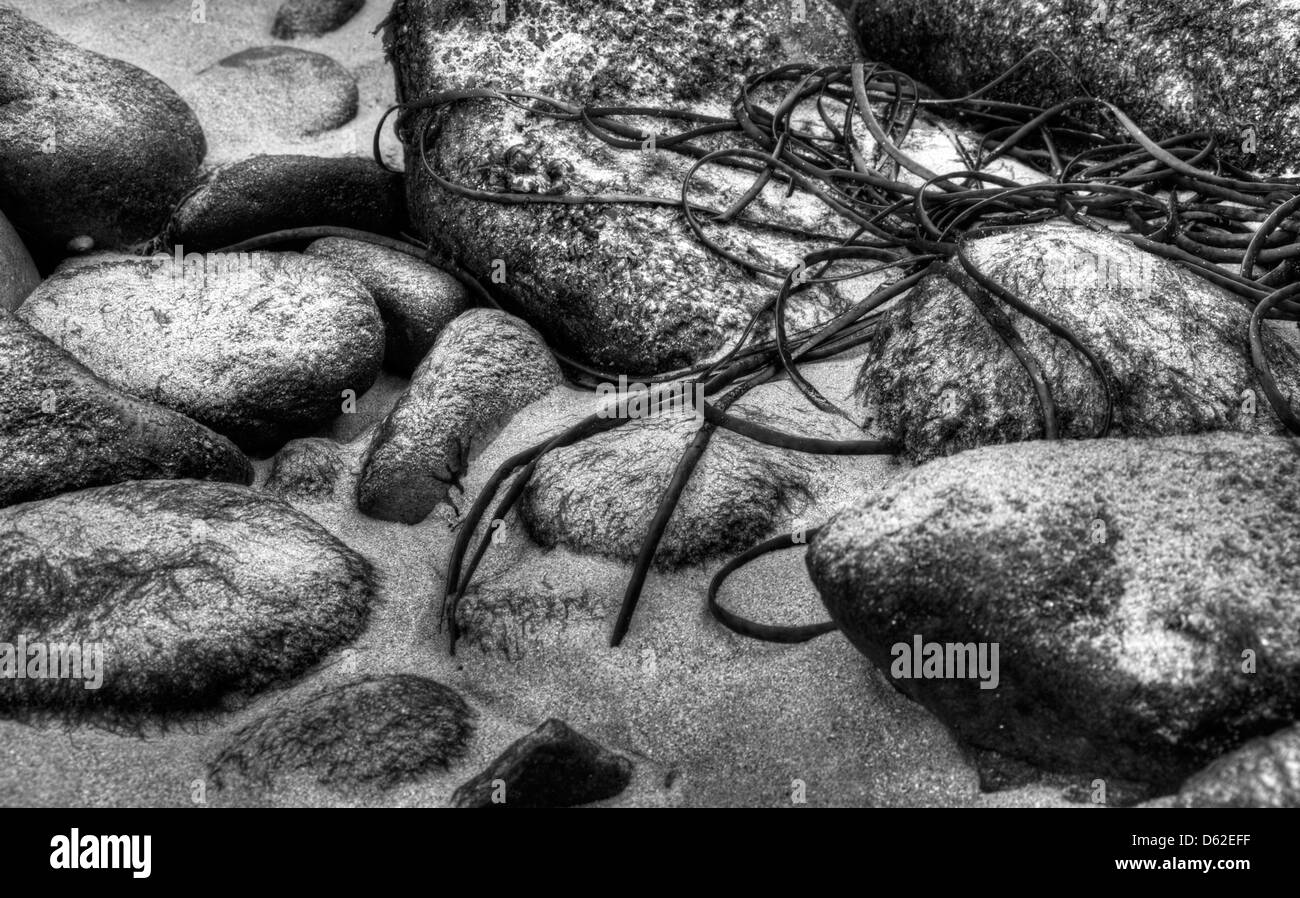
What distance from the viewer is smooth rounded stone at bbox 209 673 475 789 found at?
90.0 inches

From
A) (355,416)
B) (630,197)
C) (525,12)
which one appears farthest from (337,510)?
(525,12)

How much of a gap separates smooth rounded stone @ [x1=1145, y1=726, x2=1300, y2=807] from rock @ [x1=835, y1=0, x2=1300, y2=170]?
2770 mm

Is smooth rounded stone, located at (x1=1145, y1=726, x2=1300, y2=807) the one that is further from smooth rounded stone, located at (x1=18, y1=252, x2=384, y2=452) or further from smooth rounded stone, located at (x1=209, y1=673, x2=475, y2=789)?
smooth rounded stone, located at (x1=18, y1=252, x2=384, y2=452)

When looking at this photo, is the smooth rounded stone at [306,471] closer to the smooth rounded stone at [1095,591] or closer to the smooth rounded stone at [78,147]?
the smooth rounded stone at [78,147]

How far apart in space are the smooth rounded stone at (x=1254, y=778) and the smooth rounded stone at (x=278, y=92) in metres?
4.12

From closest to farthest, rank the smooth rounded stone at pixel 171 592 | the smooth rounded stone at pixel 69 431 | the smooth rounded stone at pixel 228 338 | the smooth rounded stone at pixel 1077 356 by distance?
1. the smooth rounded stone at pixel 171 592
2. the smooth rounded stone at pixel 1077 356
3. the smooth rounded stone at pixel 69 431
4. the smooth rounded stone at pixel 228 338

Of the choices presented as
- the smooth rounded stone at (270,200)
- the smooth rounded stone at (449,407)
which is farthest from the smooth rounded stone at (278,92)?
the smooth rounded stone at (449,407)

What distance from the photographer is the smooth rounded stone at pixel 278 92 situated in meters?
4.70

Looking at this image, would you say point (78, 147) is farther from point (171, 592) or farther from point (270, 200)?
point (171, 592)

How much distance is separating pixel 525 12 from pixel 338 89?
108 cm

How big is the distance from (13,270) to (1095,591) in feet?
11.2

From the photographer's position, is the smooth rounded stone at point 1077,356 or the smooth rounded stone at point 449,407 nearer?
the smooth rounded stone at point 1077,356

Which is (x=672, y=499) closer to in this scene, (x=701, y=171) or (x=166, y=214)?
(x=701, y=171)

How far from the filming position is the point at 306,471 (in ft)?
10.6
